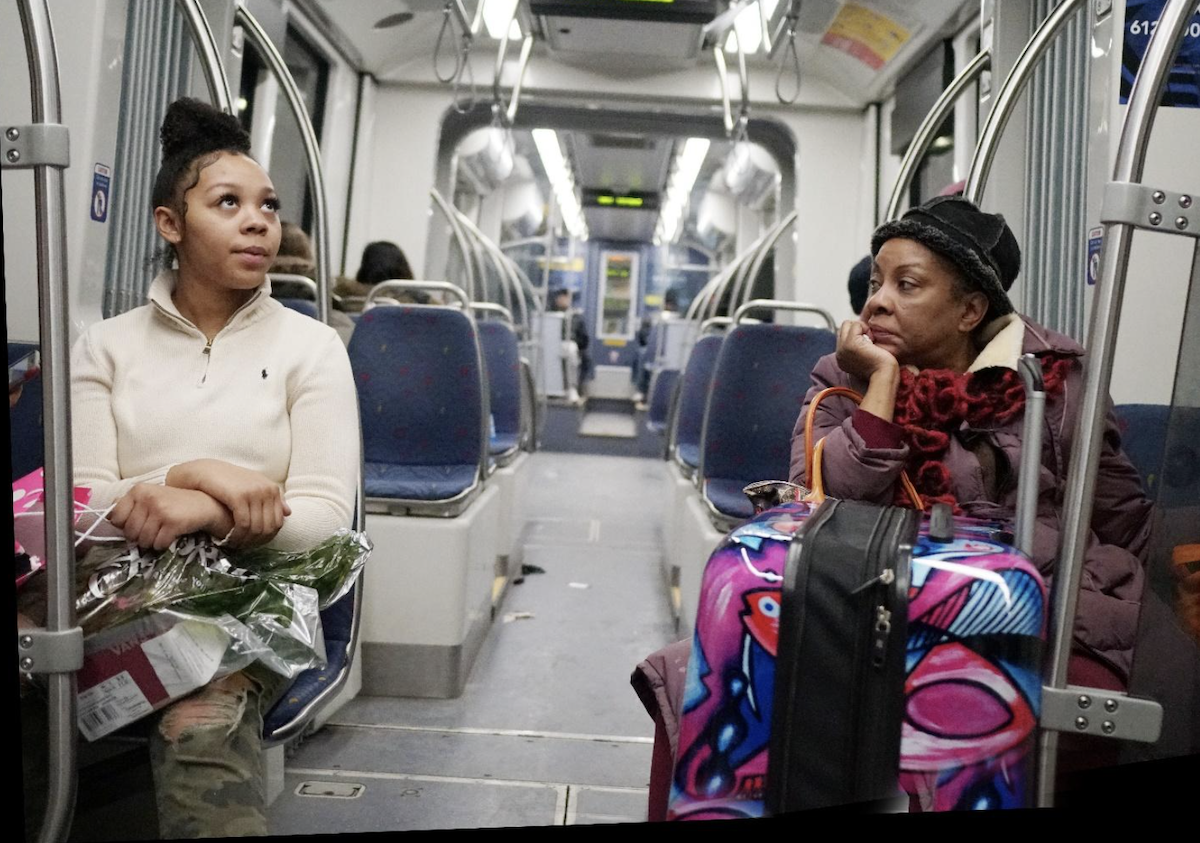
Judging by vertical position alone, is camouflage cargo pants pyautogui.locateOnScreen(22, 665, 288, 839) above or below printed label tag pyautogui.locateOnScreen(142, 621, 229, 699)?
below

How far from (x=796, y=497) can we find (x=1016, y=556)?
341 millimetres

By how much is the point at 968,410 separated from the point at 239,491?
42.4 inches

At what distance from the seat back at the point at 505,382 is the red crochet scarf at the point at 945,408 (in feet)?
10.8

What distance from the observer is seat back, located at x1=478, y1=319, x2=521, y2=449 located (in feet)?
15.1

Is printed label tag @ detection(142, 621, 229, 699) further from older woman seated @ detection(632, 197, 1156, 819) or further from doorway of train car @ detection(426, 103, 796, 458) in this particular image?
doorway of train car @ detection(426, 103, 796, 458)

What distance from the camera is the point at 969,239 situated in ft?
4.68

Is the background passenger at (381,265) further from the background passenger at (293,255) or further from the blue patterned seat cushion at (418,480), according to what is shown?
the background passenger at (293,255)

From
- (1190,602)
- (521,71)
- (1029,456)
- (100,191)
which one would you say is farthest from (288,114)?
(1190,602)

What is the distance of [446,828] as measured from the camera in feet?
4.82

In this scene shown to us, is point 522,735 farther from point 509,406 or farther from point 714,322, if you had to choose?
point 714,322

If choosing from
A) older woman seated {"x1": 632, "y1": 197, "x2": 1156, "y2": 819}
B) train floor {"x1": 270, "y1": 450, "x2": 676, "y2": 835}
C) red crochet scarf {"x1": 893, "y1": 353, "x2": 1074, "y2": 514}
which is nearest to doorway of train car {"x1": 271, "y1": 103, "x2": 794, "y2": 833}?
train floor {"x1": 270, "y1": 450, "x2": 676, "y2": 835}

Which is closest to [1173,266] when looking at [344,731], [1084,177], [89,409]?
[1084,177]

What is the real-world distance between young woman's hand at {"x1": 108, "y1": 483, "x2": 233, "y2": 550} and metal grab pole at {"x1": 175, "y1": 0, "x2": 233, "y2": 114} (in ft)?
2.28

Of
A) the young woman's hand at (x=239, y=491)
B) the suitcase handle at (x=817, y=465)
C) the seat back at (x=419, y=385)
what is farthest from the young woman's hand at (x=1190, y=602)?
the seat back at (x=419, y=385)
